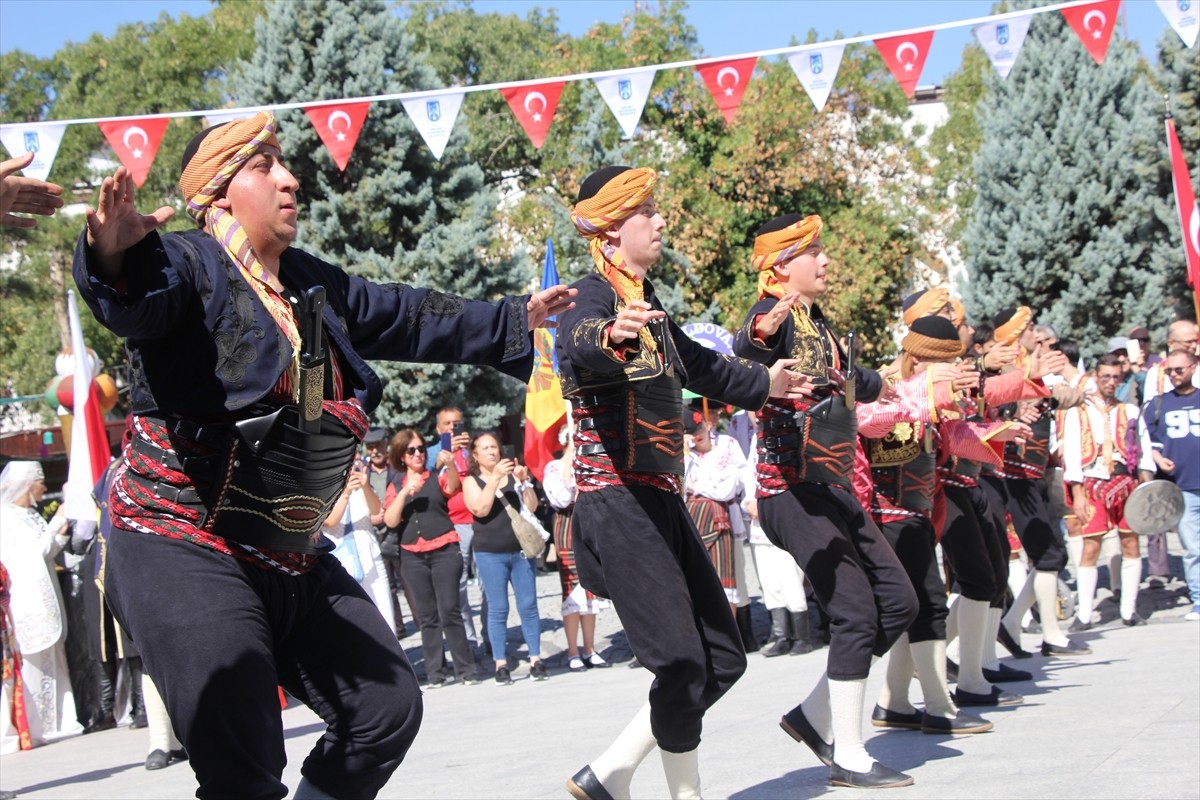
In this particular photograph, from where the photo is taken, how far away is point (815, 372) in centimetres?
593

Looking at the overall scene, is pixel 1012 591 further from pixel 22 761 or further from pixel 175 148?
pixel 175 148

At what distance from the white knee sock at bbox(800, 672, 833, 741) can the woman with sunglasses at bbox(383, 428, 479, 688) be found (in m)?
5.50

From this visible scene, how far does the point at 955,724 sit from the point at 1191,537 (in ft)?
18.6

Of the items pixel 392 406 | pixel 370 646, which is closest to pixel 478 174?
pixel 392 406

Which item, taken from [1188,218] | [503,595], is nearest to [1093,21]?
[1188,218]

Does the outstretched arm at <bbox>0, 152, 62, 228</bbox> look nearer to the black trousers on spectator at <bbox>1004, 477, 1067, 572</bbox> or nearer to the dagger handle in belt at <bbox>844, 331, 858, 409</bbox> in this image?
the dagger handle in belt at <bbox>844, 331, 858, 409</bbox>

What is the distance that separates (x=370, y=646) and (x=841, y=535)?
2.74m

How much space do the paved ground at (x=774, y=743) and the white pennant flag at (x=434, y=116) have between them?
452cm

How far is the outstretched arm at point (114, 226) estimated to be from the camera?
9.91ft

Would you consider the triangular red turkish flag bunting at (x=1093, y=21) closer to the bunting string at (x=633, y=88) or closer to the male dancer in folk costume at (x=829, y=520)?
the bunting string at (x=633, y=88)

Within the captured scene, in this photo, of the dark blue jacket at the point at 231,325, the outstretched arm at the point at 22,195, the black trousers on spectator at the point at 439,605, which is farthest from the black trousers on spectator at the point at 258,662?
the black trousers on spectator at the point at 439,605

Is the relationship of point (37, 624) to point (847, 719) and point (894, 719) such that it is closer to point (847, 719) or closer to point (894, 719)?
point (894, 719)

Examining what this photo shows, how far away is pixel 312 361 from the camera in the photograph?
3.44 metres

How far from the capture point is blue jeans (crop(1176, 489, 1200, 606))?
449 inches
